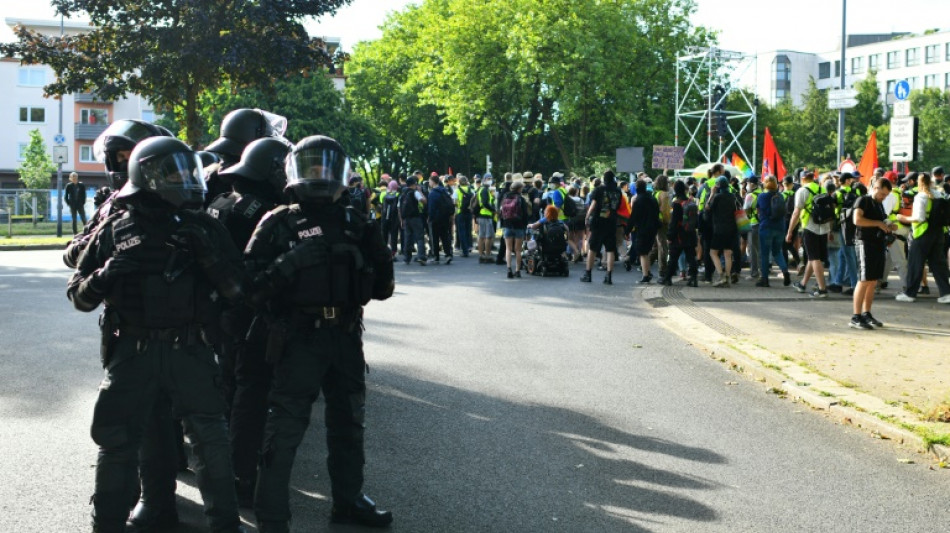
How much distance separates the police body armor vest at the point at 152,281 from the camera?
437cm

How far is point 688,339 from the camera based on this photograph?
455 inches

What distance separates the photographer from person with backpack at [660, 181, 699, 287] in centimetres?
1664

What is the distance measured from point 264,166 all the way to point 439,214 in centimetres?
1640

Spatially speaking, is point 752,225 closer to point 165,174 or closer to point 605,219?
point 605,219

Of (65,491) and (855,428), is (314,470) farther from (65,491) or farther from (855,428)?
(855,428)

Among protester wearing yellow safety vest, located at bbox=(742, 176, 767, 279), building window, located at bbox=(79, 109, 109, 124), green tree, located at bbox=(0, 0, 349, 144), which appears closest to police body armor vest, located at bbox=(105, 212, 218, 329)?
protester wearing yellow safety vest, located at bbox=(742, 176, 767, 279)

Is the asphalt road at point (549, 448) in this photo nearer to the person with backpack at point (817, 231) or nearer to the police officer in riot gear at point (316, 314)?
the police officer in riot gear at point (316, 314)

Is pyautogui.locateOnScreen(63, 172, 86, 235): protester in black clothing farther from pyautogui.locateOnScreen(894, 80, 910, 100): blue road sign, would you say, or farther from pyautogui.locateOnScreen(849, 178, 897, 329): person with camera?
pyautogui.locateOnScreen(849, 178, 897, 329): person with camera

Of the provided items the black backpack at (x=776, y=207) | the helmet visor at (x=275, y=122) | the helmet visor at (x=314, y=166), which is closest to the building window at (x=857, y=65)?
the black backpack at (x=776, y=207)

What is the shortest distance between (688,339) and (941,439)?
5.13m

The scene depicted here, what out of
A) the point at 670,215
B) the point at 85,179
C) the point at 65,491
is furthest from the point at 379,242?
the point at 85,179

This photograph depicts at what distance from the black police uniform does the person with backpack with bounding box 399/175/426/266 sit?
16.2 meters

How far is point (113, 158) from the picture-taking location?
5.55 metres

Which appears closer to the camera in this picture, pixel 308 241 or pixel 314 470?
pixel 308 241
